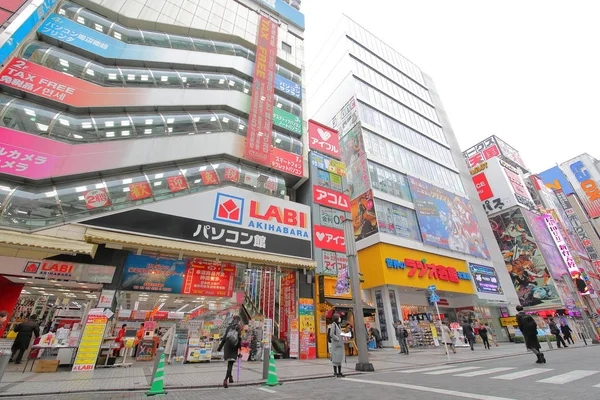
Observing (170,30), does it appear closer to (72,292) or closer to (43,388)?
(72,292)

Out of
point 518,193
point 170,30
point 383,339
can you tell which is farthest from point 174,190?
point 518,193

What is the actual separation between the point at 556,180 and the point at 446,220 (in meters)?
52.1

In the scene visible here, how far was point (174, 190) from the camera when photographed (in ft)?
39.0

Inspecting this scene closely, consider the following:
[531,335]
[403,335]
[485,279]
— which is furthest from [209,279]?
[485,279]

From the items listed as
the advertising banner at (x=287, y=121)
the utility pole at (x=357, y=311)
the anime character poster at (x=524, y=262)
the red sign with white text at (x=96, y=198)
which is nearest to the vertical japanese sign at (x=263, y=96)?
the advertising banner at (x=287, y=121)

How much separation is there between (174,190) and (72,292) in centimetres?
644

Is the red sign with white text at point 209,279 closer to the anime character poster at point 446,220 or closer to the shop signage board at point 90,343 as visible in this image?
the shop signage board at point 90,343

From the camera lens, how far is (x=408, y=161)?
28.1 meters

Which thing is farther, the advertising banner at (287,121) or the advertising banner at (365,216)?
the advertising banner at (365,216)

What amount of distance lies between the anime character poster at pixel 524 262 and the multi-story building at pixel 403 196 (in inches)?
171

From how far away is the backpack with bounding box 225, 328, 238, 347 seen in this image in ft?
21.3

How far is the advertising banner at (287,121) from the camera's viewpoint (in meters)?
17.4

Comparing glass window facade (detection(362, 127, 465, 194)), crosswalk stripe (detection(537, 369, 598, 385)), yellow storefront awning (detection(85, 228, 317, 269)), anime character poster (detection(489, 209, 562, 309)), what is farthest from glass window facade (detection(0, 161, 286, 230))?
anime character poster (detection(489, 209, 562, 309))

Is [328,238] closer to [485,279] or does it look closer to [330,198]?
[330,198]
